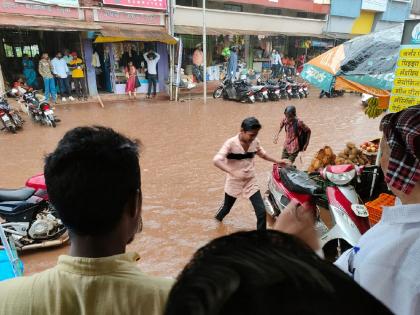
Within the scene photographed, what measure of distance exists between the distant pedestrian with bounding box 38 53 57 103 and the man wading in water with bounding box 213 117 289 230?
33.9 feet

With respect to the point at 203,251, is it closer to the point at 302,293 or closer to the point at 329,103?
the point at 302,293

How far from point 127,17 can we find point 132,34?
1.31 metres

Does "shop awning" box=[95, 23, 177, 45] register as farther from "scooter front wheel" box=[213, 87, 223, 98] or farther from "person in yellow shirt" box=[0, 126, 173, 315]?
"person in yellow shirt" box=[0, 126, 173, 315]

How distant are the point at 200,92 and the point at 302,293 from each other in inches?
645

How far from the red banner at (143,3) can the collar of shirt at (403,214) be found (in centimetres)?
1420

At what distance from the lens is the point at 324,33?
73.4 ft

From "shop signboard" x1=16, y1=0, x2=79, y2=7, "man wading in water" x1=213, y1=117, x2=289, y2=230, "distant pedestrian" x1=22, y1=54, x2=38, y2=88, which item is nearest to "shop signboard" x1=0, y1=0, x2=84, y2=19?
"shop signboard" x1=16, y1=0, x2=79, y2=7

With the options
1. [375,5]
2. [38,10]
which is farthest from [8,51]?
[375,5]

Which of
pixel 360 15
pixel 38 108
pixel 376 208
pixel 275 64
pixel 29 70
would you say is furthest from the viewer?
pixel 360 15

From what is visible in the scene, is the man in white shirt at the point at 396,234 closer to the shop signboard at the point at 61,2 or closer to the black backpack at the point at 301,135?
the black backpack at the point at 301,135

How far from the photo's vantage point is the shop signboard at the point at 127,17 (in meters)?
13.3

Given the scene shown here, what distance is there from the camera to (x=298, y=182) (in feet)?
13.1

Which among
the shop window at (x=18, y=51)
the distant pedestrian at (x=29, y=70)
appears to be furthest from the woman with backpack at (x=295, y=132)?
the shop window at (x=18, y=51)

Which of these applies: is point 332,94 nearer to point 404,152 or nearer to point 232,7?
point 232,7
